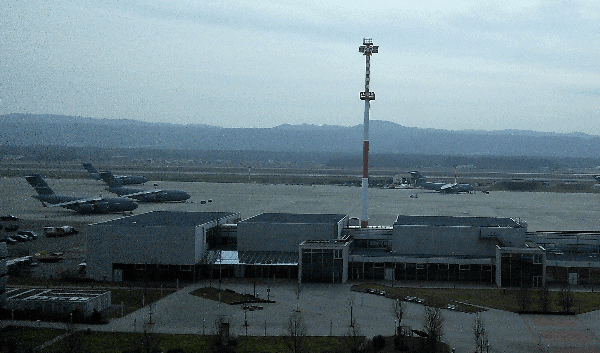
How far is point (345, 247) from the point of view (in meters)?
31.5

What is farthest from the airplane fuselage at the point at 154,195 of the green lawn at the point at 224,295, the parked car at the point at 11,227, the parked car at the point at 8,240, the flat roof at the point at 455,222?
the green lawn at the point at 224,295

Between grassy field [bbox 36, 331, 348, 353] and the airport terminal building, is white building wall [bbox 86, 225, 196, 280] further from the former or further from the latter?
grassy field [bbox 36, 331, 348, 353]

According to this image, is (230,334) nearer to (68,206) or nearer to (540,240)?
(540,240)

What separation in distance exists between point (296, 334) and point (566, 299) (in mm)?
11296

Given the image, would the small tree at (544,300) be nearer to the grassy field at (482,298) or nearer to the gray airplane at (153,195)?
the grassy field at (482,298)

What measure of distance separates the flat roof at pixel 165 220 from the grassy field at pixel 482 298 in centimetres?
1028

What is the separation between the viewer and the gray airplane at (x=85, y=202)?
57.8 meters

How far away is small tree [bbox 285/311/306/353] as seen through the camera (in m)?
20.3

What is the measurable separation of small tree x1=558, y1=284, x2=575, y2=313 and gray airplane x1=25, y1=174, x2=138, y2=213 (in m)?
40.2

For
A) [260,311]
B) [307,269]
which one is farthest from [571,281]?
[260,311]

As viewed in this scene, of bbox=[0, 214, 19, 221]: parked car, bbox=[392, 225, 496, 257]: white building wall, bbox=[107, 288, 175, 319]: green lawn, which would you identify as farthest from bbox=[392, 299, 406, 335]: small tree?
bbox=[0, 214, 19, 221]: parked car

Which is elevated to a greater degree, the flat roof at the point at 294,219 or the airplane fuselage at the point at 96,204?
the flat roof at the point at 294,219

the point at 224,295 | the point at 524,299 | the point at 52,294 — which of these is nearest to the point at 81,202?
the point at 52,294

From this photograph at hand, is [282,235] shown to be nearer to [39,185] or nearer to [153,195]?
[39,185]
